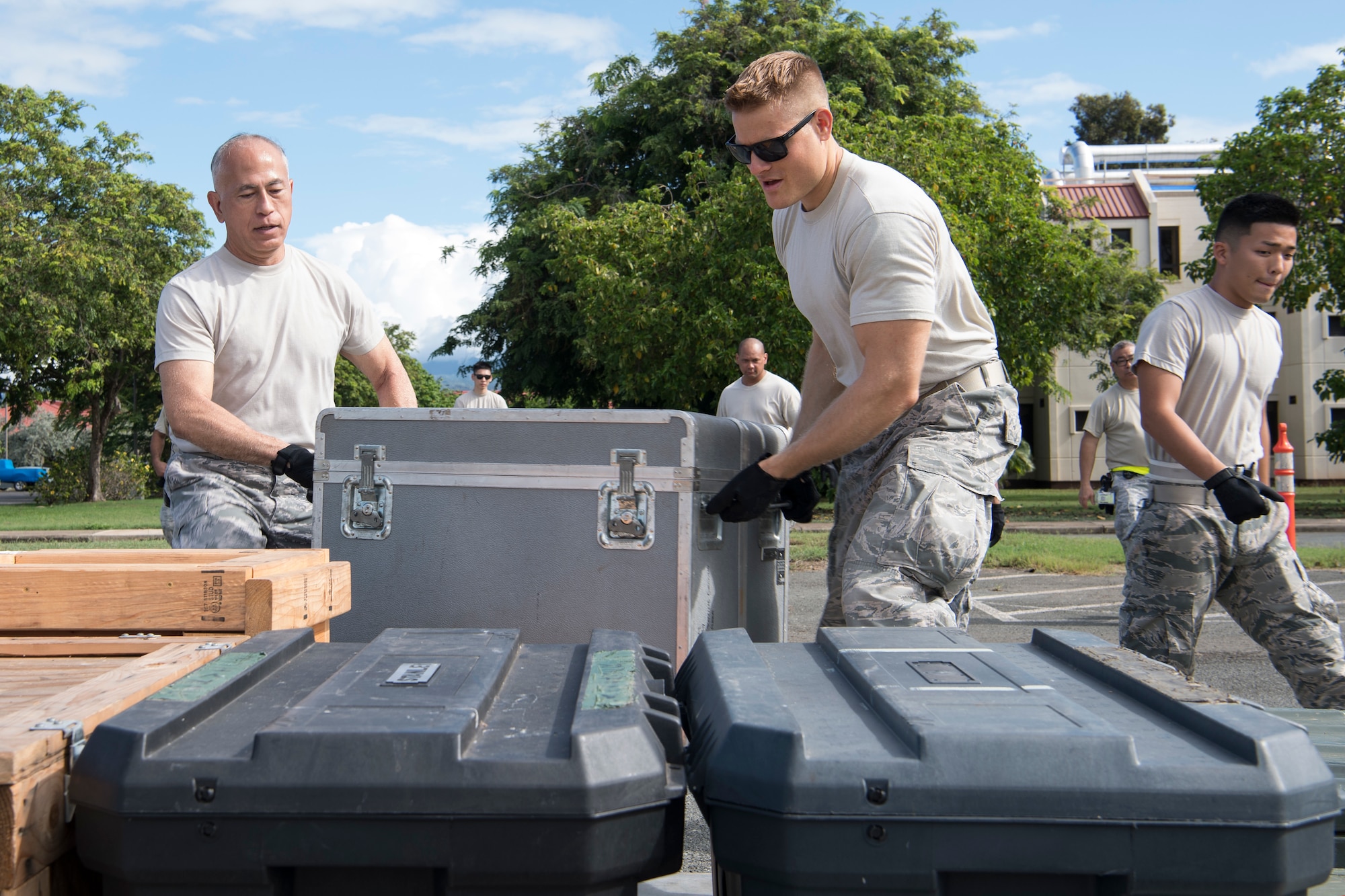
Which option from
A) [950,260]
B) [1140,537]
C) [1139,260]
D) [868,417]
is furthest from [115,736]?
[1139,260]

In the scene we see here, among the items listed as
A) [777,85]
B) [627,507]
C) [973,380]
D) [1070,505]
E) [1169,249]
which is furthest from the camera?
[1169,249]

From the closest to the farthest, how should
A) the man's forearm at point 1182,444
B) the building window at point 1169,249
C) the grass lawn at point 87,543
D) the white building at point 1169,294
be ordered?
the man's forearm at point 1182,444 < the grass lawn at point 87,543 < the white building at point 1169,294 < the building window at point 1169,249

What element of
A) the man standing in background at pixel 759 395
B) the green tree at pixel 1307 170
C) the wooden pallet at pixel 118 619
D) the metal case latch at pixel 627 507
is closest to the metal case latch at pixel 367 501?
the wooden pallet at pixel 118 619

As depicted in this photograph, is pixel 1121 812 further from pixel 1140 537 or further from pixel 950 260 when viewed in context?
pixel 1140 537

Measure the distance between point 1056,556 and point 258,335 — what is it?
9278mm

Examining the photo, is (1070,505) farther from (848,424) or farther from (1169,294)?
(848,424)

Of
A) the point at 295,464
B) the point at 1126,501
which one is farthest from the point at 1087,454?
the point at 295,464

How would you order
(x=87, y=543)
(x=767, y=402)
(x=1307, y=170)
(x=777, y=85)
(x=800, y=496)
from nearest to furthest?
(x=777, y=85) → (x=800, y=496) → (x=767, y=402) → (x=87, y=543) → (x=1307, y=170)

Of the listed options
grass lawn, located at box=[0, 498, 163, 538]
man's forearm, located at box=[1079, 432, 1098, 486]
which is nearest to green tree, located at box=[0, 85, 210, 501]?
grass lawn, located at box=[0, 498, 163, 538]

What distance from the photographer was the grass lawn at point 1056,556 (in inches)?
407

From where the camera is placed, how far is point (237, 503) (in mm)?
3365

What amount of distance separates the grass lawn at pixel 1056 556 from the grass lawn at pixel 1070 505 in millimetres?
1877

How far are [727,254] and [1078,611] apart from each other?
40.0 ft

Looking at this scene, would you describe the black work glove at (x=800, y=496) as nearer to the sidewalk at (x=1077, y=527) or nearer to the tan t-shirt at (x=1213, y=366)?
the tan t-shirt at (x=1213, y=366)
